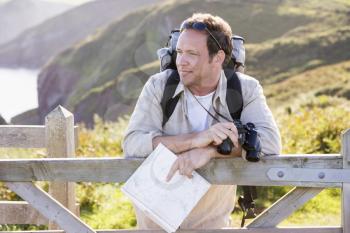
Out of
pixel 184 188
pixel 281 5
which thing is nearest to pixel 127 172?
pixel 184 188

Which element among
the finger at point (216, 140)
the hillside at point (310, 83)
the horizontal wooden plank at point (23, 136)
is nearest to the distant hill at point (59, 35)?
the hillside at point (310, 83)

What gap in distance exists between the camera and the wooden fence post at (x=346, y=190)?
11.0 ft

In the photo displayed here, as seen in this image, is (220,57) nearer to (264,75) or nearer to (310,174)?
(310,174)

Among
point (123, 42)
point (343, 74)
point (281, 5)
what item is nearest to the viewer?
point (343, 74)

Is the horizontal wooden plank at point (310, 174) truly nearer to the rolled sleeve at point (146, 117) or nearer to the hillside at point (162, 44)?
the rolled sleeve at point (146, 117)

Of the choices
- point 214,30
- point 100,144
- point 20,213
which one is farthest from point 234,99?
point 100,144

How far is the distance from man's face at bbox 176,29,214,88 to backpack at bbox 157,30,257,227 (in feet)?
0.32

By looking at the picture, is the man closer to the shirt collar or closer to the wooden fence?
the shirt collar

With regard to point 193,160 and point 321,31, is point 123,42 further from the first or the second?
point 193,160

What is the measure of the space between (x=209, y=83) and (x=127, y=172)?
86cm

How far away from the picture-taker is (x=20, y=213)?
504 centimetres

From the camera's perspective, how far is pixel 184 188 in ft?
11.0

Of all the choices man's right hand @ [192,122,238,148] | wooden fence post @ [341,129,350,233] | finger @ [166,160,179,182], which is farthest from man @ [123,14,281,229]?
wooden fence post @ [341,129,350,233]

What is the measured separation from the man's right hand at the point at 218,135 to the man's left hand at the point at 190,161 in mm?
50
